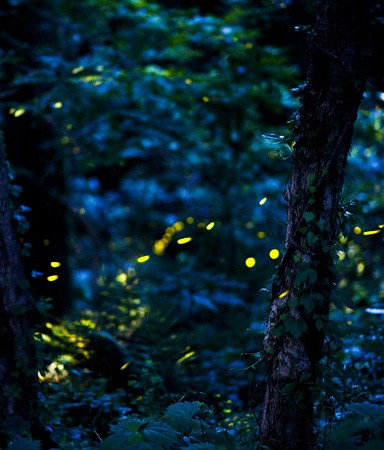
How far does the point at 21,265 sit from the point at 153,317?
6.20 ft

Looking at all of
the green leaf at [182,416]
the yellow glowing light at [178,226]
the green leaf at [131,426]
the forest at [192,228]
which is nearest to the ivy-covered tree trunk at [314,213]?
the forest at [192,228]

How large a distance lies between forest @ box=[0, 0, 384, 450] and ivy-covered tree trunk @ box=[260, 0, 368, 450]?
1 centimetres

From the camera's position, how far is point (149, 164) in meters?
13.9

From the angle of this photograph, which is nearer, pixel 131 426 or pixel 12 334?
pixel 131 426

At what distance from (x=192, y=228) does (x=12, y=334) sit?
26.2ft

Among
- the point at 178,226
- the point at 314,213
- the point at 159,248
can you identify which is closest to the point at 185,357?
the point at 314,213

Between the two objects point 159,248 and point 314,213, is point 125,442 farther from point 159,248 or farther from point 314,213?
point 159,248

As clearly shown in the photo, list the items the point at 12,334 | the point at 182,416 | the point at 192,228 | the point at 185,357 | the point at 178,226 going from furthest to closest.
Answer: the point at 178,226, the point at 192,228, the point at 185,357, the point at 12,334, the point at 182,416

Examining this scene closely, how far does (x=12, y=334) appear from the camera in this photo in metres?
3.19

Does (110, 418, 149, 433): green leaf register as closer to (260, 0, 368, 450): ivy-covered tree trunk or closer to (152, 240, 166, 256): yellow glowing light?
(260, 0, 368, 450): ivy-covered tree trunk

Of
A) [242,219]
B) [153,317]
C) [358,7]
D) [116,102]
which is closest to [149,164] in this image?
[242,219]

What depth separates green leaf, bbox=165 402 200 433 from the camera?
8.51 feet

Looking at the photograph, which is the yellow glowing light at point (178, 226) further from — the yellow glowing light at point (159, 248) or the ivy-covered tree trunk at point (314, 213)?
the ivy-covered tree trunk at point (314, 213)

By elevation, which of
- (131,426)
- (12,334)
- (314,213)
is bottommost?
(12,334)
